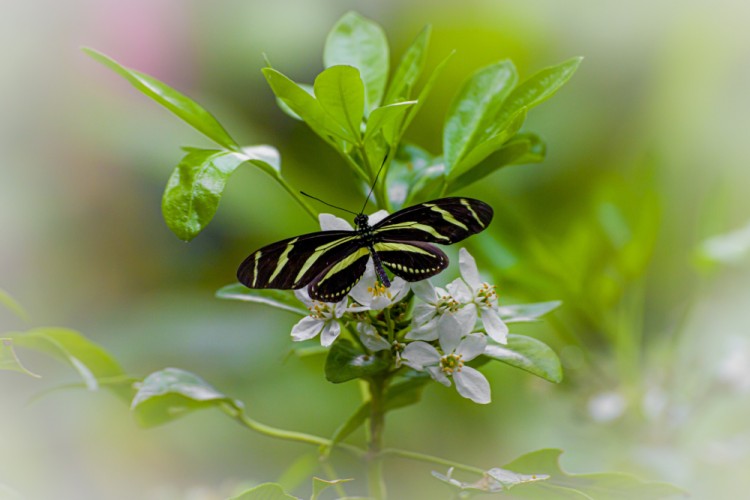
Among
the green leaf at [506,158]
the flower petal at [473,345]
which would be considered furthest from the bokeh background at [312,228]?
the flower petal at [473,345]

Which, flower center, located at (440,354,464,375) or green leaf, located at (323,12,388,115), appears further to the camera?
green leaf, located at (323,12,388,115)

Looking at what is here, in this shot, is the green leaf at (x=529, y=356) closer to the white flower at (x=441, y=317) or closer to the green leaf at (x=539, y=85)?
the white flower at (x=441, y=317)

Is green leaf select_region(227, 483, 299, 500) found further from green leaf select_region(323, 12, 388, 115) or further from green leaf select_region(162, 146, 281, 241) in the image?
green leaf select_region(323, 12, 388, 115)

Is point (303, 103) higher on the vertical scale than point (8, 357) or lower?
higher

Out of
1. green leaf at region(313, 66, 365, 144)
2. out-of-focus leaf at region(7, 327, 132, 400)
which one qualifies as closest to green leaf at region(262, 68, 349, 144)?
green leaf at region(313, 66, 365, 144)

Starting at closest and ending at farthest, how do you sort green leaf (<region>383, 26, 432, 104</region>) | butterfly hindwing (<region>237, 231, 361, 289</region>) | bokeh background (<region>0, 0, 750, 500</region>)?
butterfly hindwing (<region>237, 231, 361, 289</region>) < green leaf (<region>383, 26, 432, 104</region>) < bokeh background (<region>0, 0, 750, 500</region>)

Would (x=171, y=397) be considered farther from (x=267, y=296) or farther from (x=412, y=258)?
(x=412, y=258)

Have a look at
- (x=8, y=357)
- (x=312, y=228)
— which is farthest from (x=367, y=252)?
(x=312, y=228)
